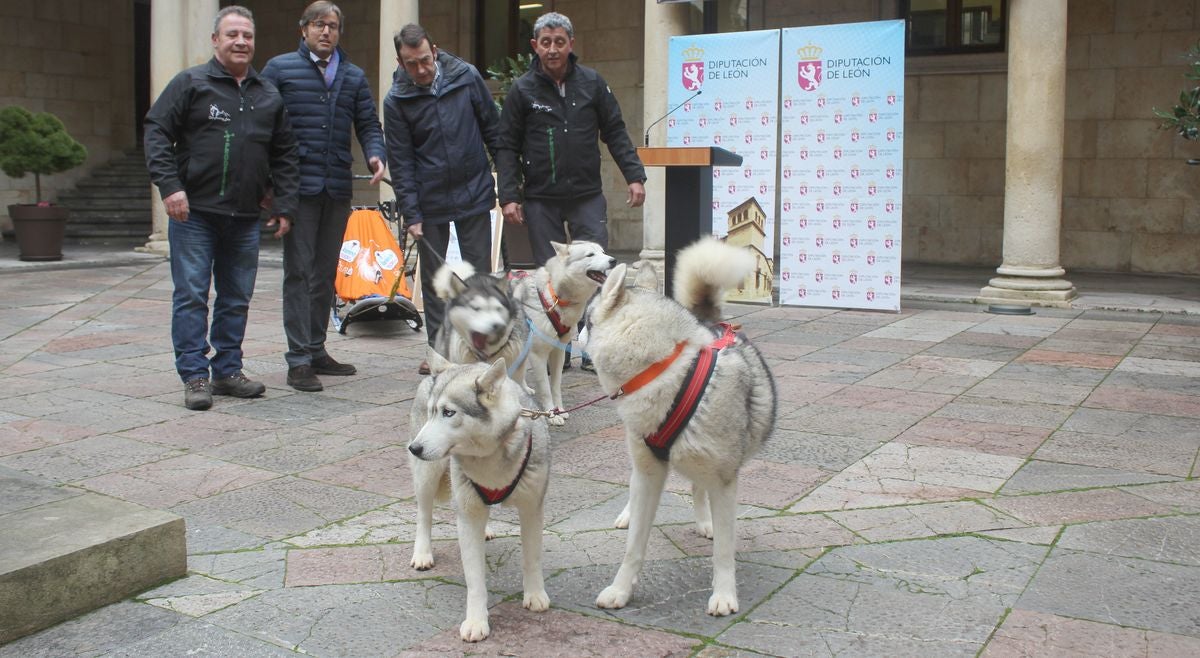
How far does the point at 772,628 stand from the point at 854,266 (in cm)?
766

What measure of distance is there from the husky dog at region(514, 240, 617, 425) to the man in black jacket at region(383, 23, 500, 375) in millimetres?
841

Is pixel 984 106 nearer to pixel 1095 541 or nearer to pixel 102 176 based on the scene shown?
pixel 1095 541

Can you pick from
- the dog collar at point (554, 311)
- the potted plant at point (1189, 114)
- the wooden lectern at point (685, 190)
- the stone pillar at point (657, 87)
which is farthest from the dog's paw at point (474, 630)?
the potted plant at point (1189, 114)

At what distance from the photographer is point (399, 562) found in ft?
12.7

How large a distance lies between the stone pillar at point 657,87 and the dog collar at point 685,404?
28.7 feet

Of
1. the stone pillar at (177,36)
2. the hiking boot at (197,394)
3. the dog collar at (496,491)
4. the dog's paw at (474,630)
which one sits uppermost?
the stone pillar at (177,36)

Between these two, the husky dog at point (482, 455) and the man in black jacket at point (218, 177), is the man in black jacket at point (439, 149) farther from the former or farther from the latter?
the husky dog at point (482, 455)

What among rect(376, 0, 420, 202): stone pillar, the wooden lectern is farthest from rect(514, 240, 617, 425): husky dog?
rect(376, 0, 420, 202): stone pillar

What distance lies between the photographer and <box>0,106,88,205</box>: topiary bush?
47.7 ft

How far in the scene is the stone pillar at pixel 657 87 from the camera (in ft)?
39.9

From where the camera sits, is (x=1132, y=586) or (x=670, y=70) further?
(x=670, y=70)

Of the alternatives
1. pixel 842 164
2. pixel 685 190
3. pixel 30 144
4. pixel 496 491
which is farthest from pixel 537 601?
pixel 30 144

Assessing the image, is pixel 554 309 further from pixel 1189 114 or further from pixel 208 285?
pixel 1189 114

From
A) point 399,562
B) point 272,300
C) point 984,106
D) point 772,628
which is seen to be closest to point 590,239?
point 399,562
